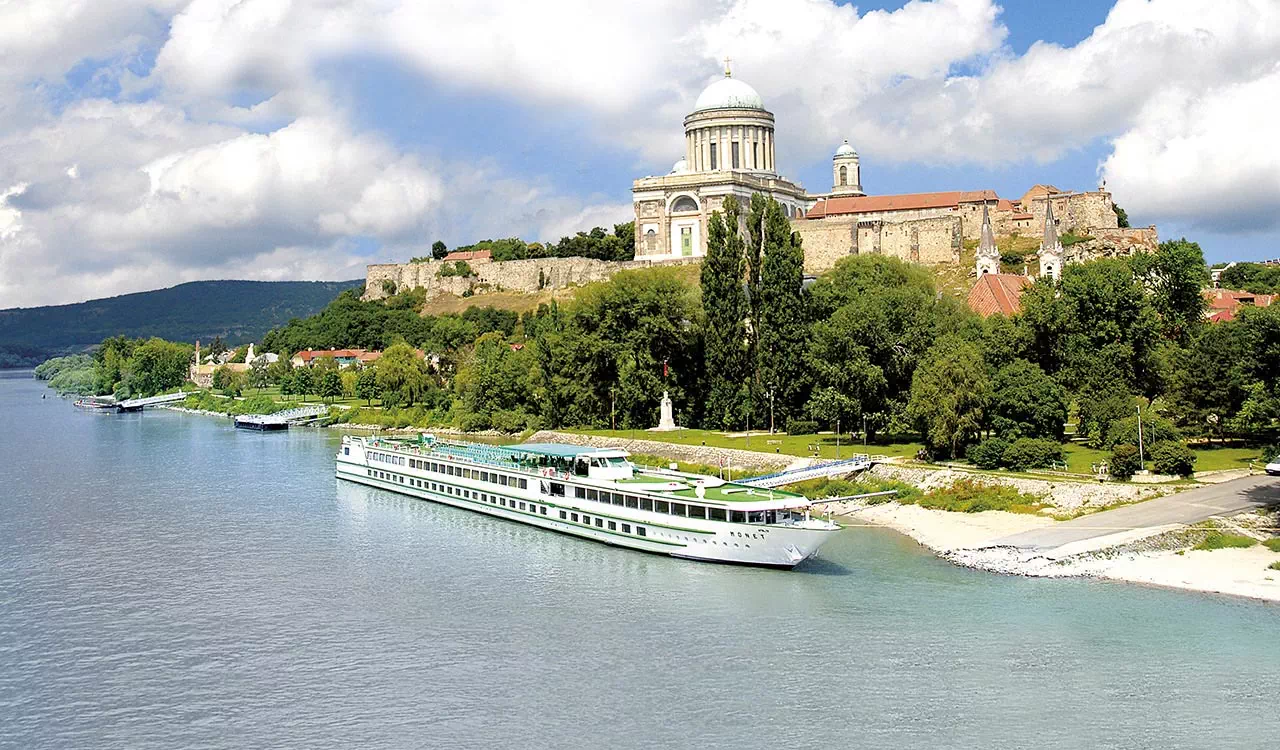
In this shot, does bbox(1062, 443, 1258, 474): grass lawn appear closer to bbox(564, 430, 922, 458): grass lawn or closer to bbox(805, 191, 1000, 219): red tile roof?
bbox(564, 430, 922, 458): grass lawn

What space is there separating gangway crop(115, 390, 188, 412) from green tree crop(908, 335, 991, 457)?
84.4 meters

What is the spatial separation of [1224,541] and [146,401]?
3966 inches

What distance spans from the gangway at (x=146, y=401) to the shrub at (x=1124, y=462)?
299 ft

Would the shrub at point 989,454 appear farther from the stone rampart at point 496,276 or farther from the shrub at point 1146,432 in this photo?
the stone rampart at point 496,276

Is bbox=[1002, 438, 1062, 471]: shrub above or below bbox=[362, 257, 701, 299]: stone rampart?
below

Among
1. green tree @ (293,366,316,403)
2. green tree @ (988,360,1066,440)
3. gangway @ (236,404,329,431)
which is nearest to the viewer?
green tree @ (988,360,1066,440)

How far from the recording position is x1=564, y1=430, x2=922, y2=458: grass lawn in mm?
42688

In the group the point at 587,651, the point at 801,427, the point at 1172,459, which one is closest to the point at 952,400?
the point at 1172,459

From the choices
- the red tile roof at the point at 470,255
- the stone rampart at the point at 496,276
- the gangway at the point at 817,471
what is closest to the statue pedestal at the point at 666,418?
the gangway at the point at 817,471

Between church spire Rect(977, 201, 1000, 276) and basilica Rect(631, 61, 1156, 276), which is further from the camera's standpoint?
basilica Rect(631, 61, 1156, 276)

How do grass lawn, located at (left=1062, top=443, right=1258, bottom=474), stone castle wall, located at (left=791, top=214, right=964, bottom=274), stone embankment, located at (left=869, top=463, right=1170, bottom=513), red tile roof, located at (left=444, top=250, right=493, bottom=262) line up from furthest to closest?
1. red tile roof, located at (left=444, top=250, right=493, bottom=262)
2. stone castle wall, located at (left=791, top=214, right=964, bottom=274)
3. grass lawn, located at (left=1062, top=443, right=1258, bottom=474)
4. stone embankment, located at (left=869, top=463, right=1170, bottom=513)

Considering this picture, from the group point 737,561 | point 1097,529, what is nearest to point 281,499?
point 737,561

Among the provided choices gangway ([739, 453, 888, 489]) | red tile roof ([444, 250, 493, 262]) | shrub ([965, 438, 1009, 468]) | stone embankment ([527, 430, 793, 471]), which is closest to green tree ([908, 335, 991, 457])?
shrub ([965, 438, 1009, 468])

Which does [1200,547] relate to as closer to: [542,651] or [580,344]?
[542,651]
